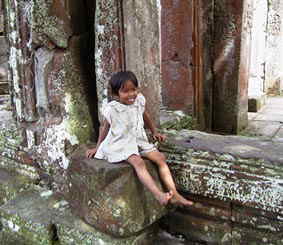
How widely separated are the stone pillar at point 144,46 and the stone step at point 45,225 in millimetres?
839

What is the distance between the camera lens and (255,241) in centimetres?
200

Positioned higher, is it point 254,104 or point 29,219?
point 254,104

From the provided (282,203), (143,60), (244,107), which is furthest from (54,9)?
(244,107)

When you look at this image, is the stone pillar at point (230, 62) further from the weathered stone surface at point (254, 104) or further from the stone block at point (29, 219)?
the stone block at point (29, 219)

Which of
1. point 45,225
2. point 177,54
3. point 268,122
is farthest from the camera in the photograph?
point 268,122

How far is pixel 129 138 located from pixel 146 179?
0.26 m

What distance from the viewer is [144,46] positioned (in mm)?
2311

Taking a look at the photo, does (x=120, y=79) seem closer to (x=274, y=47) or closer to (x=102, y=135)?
(x=102, y=135)

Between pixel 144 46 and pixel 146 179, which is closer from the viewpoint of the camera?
pixel 146 179

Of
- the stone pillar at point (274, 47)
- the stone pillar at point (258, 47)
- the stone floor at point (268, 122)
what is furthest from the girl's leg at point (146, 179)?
the stone pillar at point (274, 47)

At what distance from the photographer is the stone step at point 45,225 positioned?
2100 millimetres

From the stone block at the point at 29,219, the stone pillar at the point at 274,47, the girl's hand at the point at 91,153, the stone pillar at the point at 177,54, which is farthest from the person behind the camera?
the stone pillar at the point at 274,47


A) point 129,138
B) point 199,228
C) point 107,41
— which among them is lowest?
point 199,228

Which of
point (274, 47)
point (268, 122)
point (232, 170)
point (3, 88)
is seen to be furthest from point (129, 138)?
point (274, 47)
